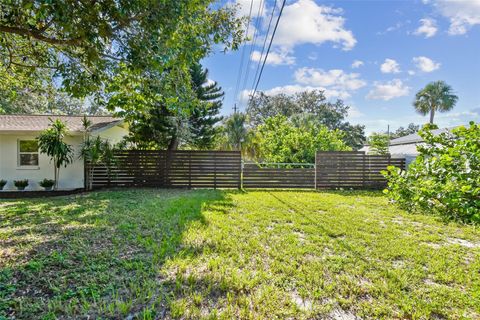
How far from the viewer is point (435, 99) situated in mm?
25766

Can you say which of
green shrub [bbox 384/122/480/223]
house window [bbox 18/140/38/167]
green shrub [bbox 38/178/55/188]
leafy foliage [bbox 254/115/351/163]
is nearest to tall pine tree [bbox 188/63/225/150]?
leafy foliage [bbox 254/115/351/163]

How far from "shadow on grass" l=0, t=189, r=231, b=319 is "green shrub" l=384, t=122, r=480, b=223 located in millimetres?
4496

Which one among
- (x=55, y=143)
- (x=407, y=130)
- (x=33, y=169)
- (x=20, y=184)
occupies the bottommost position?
(x=20, y=184)

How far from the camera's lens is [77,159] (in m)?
9.09

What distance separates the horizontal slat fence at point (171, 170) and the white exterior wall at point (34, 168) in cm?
87

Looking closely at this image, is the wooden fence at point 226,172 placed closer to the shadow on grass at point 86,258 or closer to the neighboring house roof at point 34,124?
the neighboring house roof at point 34,124

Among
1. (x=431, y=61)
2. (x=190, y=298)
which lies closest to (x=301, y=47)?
(x=431, y=61)

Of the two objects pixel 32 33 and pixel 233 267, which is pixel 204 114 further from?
pixel 233 267

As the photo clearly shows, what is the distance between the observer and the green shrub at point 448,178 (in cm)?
412

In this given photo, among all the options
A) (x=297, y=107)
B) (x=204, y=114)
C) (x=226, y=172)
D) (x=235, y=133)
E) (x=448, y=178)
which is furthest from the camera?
(x=297, y=107)

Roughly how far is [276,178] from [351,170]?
289 cm

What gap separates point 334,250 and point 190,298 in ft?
6.86

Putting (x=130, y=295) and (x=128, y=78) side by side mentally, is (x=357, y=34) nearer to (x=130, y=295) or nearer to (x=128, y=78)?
(x=128, y=78)

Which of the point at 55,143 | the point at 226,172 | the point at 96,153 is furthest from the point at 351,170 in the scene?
the point at 55,143
